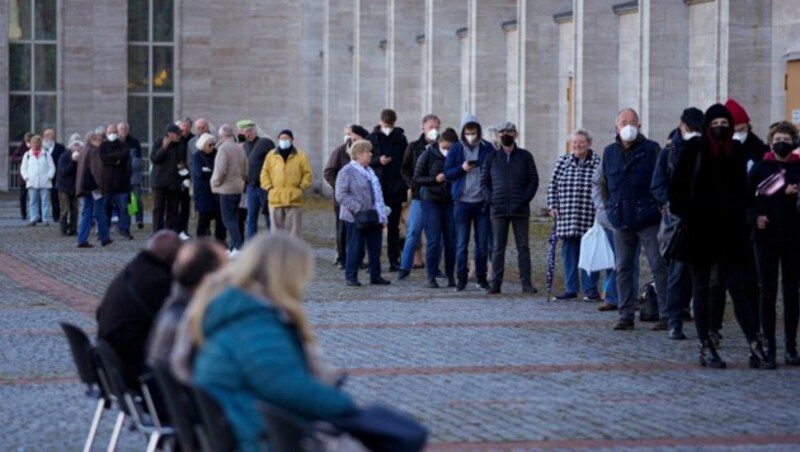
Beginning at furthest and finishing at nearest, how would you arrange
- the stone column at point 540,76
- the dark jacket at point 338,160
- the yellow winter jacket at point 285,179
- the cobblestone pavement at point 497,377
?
the stone column at point 540,76 → the dark jacket at point 338,160 → the yellow winter jacket at point 285,179 → the cobblestone pavement at point 497,377

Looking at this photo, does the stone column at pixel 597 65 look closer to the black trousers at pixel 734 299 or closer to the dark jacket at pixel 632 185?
the dark jacket at pixel 632 185

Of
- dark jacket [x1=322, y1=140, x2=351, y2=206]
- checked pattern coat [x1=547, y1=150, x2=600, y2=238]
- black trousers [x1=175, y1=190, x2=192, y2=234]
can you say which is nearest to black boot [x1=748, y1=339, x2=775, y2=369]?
checked pattern coat [x1=547, y1=150, x2=600, y2=238]

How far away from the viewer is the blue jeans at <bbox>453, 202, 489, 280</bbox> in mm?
20750

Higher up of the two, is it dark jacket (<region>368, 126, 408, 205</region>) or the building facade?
the building facade

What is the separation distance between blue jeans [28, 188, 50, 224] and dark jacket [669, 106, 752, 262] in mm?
23871

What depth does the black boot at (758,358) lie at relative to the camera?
1359 cm

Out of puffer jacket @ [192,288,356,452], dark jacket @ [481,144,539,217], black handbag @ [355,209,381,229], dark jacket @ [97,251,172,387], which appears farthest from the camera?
black handbag @ [355,209,381,229]

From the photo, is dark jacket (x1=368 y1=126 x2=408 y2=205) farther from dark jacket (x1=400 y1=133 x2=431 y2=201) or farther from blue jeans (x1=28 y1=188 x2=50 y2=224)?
blue jeans (x1=28 y1=188 x2=50 y2=224)

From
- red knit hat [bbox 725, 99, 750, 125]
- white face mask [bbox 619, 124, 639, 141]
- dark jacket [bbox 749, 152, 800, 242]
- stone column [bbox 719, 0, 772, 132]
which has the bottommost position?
dark jacket [bbox 749, 152, 800, 242]

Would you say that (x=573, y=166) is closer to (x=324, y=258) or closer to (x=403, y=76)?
(x=324, y=258)

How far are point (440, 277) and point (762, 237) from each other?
912 centimetres

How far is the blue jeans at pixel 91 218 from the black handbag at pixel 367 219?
8.53 m

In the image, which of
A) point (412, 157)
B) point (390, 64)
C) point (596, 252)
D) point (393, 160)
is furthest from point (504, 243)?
point (390, 64)

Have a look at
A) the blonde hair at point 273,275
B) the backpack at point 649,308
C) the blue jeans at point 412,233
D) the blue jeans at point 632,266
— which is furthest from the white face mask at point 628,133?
the blonde hair at point 273,275
